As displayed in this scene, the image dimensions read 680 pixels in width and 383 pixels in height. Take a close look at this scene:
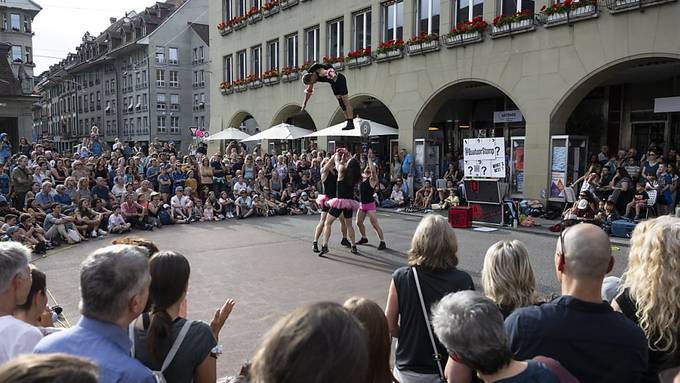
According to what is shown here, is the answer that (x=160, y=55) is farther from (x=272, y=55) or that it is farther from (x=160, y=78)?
(x=272, y=55)

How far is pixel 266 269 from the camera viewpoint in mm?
8656

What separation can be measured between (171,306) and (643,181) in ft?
47.4

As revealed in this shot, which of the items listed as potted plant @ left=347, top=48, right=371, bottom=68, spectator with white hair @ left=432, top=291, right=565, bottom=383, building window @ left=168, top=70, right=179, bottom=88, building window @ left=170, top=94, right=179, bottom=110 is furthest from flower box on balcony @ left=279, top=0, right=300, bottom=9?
building window @ left=170, top=94, right=179, bottom=110

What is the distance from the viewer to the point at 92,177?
15.4 metres

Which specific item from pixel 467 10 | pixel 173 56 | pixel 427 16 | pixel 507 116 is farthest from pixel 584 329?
pixel 173 56

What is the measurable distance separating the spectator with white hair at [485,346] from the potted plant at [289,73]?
24064 millimetres

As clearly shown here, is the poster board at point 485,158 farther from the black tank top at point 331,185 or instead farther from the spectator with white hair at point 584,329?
the spectator with white hair at point 584,329

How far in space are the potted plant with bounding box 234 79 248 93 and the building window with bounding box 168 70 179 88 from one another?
34.0m

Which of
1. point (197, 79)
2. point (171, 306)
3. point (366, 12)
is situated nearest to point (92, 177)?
point (366, 12)

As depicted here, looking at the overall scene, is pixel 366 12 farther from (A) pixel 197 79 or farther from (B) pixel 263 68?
(A) pixel 197 79

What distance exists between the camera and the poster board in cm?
1342

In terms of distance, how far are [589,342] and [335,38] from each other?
75.2 ft

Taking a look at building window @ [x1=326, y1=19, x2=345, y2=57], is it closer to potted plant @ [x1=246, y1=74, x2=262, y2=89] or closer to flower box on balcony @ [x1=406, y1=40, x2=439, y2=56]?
flower box on balcony @ [x1=406, y1=40, x2=439, y2=56]

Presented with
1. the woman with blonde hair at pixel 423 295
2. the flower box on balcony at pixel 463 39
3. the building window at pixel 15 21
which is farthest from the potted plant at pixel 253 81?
the building window at pixel 15 21
